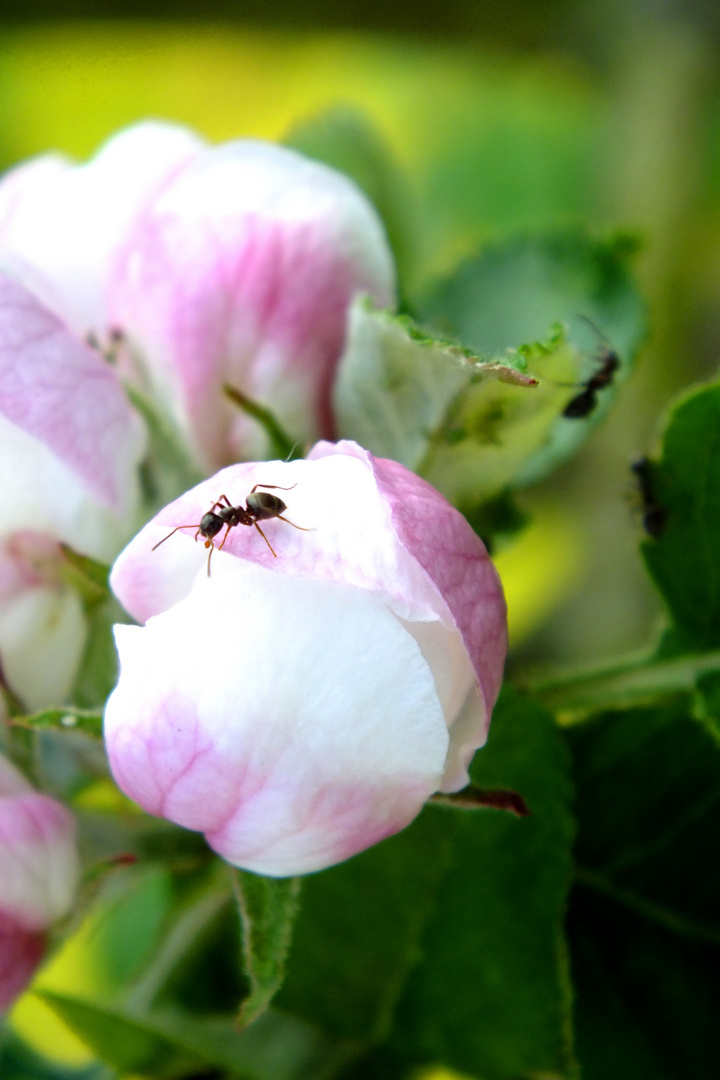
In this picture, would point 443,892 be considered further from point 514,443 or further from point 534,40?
point 534,40

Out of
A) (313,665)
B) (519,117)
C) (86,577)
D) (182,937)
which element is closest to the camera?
(313,665)

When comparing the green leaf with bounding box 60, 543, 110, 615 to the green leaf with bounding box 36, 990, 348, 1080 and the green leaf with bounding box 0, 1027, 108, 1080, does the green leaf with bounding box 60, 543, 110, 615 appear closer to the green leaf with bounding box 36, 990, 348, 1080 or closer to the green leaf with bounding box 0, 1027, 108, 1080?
the green leaf with bounding box 36, 990, 348, 1080

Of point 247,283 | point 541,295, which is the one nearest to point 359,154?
point 541,295

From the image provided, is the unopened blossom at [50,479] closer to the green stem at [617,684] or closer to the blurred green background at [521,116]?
the green stem at [617,684]

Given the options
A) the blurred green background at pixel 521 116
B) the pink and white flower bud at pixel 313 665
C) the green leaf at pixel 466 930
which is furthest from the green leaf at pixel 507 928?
the blurred green background at pixel 521 116

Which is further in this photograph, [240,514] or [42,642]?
[42,642]

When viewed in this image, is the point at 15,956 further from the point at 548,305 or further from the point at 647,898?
the point at 548,305

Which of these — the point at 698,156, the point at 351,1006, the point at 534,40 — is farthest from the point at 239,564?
the point at 534,40
